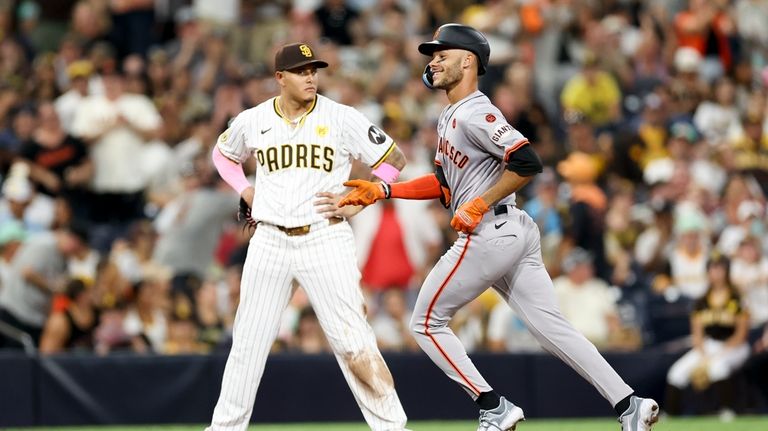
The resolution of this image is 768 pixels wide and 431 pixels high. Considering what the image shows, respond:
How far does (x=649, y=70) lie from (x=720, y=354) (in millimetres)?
5614

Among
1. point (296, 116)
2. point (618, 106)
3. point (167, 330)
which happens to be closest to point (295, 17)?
point (618, 106)

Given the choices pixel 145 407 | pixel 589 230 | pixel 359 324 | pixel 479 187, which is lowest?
pixel 145 407

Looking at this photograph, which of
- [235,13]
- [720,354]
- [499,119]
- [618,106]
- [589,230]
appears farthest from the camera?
[235,13]

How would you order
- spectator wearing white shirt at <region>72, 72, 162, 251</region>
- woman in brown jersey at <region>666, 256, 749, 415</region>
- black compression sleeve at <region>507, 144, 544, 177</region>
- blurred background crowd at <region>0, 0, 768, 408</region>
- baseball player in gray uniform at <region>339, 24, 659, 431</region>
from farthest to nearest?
spectator wearing white shirt at <region>72, 72, 162, 251</region> < blurred background crowd at <region>0, 0, 768, 408</region> < woman in brown jersey at <region>666, 256, 749, 415</region> < baseball player in gray uniform at <region>339, 24, 659, 431</region> < black compression sleeve at <region>507, 144, 544, 177</region>

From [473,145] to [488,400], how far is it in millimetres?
1411

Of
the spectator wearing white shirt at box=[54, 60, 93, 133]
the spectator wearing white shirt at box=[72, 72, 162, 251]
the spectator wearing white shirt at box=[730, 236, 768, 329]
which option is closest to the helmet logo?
the spectator wearing white shirt at box=[730, 236, 768, 329]

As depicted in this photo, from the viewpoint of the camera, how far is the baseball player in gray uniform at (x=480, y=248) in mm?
7969

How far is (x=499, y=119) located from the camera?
7.98 metres

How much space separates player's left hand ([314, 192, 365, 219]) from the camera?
26.9 feet

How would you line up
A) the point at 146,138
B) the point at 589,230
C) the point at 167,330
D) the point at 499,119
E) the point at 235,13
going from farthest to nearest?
the point at 235,13
the point at 146,138
the point at 589,230
the point at 167,330
the point at 499,119

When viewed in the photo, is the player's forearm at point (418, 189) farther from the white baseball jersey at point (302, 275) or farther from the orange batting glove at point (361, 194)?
the white baseball jersey at point (302, 275)

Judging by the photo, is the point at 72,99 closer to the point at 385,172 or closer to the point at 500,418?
the point at 385,172

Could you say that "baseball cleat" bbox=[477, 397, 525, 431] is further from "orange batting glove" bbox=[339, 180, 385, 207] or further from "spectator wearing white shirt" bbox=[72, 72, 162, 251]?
"spectator wearing white shirt" bbox=[72, 72, 162, 251]

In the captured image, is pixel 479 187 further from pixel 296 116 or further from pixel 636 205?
pixel 636 205
